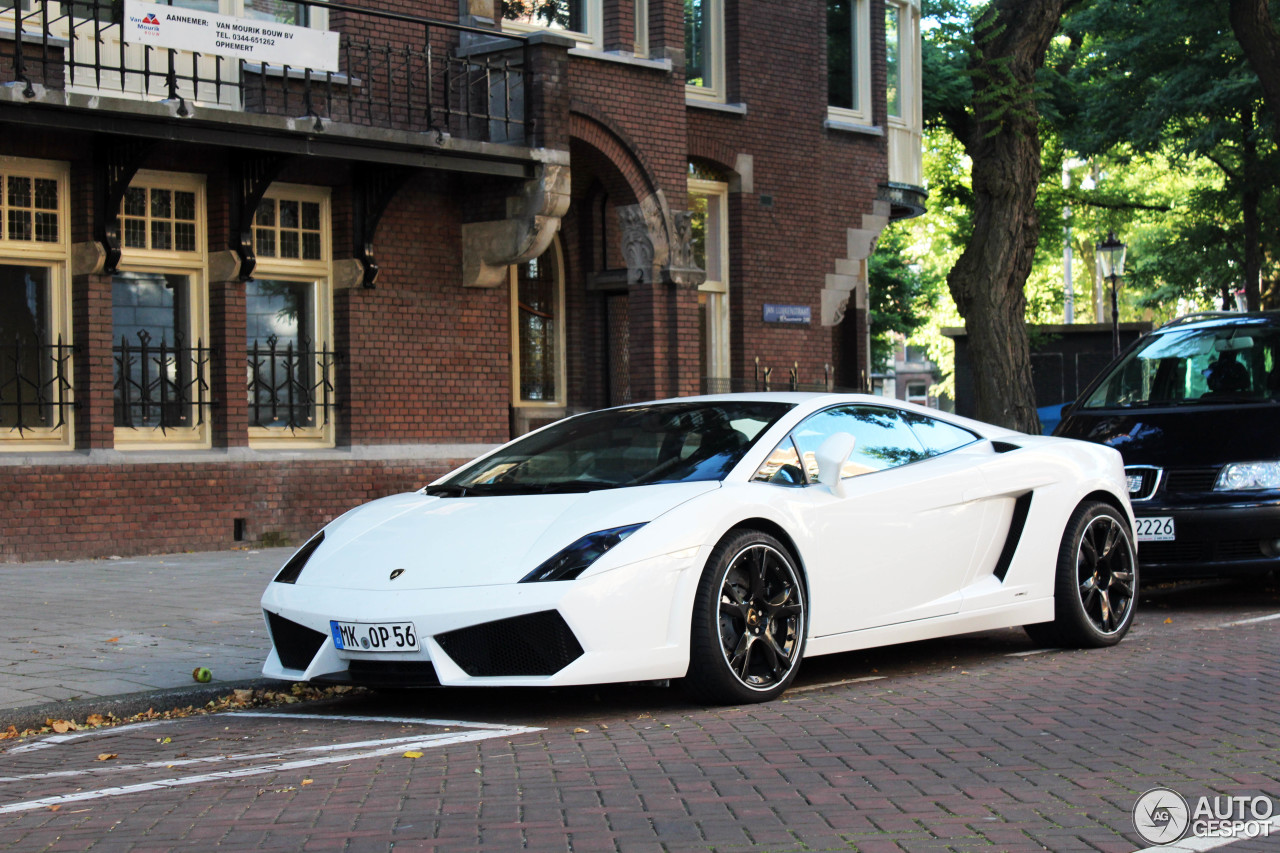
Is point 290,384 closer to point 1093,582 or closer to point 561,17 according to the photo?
point 561,17

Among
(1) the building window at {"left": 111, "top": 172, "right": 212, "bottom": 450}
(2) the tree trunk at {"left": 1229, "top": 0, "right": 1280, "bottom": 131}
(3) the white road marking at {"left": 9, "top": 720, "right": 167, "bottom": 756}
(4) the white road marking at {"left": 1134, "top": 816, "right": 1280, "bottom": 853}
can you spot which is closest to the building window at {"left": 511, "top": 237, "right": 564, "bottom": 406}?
(1) the building window at {"left": 111, "top": 172, "right": 212, "bottom": 450}

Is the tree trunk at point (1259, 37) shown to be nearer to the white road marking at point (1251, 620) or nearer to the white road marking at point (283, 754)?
the white road marking at point (1251, 620)

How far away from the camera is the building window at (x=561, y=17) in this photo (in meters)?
17.6

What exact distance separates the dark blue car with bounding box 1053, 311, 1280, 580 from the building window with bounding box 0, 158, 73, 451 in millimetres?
8514

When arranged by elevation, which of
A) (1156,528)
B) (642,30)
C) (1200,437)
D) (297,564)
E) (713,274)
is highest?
(642,30)

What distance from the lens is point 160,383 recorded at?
14.5m

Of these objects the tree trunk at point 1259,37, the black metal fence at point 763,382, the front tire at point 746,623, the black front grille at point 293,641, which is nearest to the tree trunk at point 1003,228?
the tree trunk at point 1259,37

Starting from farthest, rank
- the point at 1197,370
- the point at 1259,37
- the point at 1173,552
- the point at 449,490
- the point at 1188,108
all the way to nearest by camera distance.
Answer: the point at 1188,108 → the point at 1259,37 → the point at 1197,370 → the point at 1173,552 → the point at 449,490

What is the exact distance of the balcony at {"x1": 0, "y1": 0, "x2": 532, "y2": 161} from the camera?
42.6ft

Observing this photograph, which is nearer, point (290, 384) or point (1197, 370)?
point (1197, 370)

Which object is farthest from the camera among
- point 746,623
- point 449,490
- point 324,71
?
point 324,71

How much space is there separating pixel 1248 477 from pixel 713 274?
1143 cm

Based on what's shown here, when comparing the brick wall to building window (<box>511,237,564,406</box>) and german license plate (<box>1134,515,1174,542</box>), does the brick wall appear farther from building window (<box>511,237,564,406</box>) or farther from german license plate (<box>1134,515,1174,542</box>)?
german license plate (<box>1134,515,1174,542</box>)

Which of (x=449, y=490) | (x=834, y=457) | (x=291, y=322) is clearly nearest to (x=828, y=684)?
(x=834, y=457)
